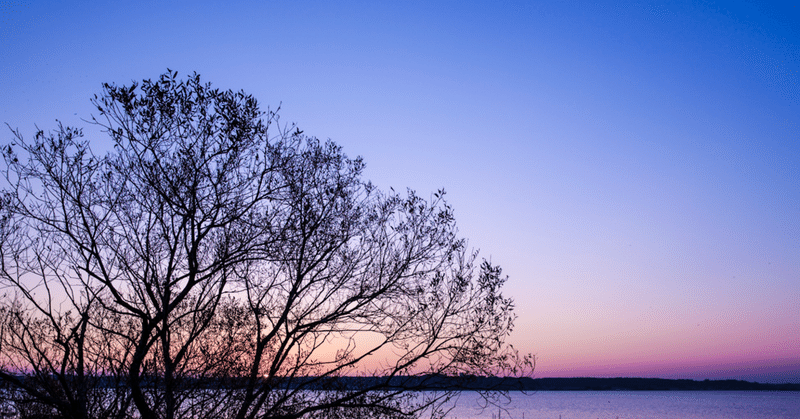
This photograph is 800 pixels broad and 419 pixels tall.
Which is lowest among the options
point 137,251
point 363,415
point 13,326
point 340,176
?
point 363,415

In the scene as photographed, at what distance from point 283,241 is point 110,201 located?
3.37m

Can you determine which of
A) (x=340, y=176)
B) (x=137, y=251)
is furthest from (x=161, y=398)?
(x=340, y=176)

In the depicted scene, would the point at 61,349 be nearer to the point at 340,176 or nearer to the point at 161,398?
the point at 161,398

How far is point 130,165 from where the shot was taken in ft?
35.9

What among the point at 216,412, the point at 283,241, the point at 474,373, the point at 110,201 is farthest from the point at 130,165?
the point at 474,373

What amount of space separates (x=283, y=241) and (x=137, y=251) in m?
2.75

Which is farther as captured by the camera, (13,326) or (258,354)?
(258,354)

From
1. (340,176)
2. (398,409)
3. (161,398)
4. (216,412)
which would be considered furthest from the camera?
(340,176)

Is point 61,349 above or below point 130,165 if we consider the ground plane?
below

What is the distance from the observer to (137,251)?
36.1 feet

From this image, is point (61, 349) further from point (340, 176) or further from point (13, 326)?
point (340, 176)

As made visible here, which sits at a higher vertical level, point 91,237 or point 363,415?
point 91,237

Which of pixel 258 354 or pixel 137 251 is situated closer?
pixel 137 251

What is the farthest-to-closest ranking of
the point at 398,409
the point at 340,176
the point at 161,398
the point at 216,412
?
1. the point at 340,176
2. the point at 398,409
3. the point at 216,412
4. the point at 161,398
